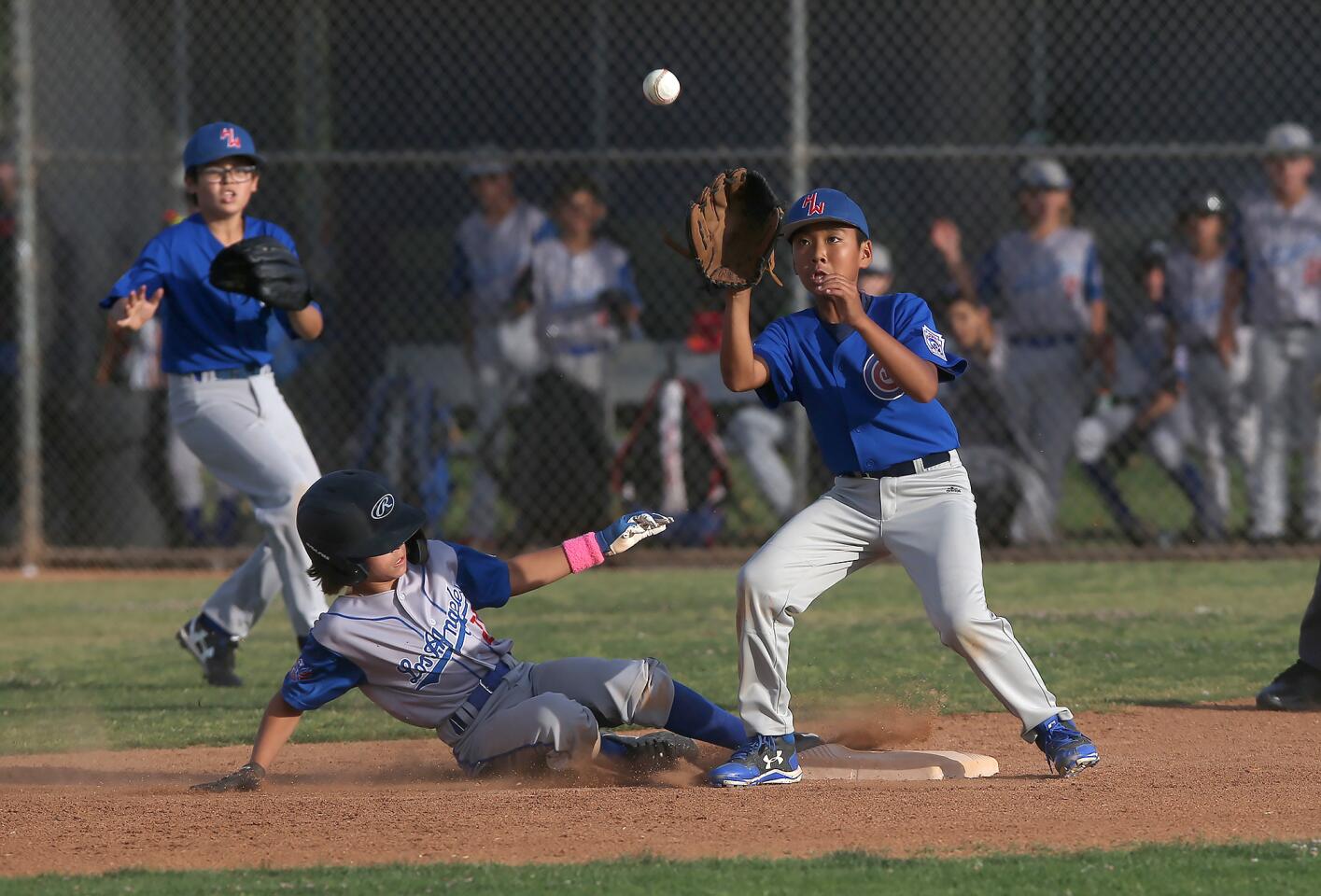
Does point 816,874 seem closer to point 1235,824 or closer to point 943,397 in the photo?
point 1235,824

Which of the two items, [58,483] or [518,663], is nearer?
[518,663]

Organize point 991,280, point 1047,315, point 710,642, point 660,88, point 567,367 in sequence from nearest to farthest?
point 660,88 < point 710,642 < point 1047,315 < point 991,280 < point 567,367

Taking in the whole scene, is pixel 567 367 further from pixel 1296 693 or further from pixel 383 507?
pixel 383 507

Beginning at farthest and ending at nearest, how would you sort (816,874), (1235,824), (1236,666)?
1. (1236,666)
2. (1235,824)
3. (816,874)

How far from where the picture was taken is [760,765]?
170 inches

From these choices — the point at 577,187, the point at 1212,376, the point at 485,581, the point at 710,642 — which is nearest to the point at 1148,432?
the point at 1212,376

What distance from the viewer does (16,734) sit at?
18.4 ft

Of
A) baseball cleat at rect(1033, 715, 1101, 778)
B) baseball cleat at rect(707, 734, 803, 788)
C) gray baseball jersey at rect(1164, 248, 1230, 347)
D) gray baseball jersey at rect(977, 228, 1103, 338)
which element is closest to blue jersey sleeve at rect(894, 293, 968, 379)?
baseball cleat at rect(1033, 715, 1101, 778)

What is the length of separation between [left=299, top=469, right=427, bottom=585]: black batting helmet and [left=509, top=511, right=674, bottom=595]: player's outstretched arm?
301 millimetres

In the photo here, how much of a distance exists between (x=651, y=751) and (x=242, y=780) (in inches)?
41.2

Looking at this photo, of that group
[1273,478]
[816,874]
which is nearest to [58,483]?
[1273,478]

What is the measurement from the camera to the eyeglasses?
623cm

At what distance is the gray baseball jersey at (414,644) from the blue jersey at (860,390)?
Result: 90cm

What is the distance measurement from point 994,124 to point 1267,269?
3.48 meters
